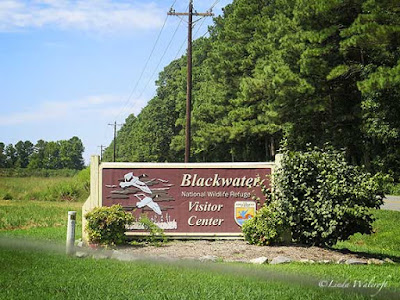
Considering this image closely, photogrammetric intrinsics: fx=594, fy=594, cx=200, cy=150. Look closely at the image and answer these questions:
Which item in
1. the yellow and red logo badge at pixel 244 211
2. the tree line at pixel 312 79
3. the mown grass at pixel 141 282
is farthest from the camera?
the tree line at pixel 312 79

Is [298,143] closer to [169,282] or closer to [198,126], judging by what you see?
[198,126]

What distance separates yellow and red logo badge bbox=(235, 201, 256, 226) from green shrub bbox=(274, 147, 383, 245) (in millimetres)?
911

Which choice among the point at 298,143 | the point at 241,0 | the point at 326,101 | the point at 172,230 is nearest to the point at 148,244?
the point at 172,230

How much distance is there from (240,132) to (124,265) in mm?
40062

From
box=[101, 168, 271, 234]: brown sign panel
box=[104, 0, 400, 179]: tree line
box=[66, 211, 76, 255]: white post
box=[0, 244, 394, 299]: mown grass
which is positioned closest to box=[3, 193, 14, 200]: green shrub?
box=[104, 0, 400, 179]: tree line

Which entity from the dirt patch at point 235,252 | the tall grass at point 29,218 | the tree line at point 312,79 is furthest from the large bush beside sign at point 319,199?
the tall grass at point 29,218

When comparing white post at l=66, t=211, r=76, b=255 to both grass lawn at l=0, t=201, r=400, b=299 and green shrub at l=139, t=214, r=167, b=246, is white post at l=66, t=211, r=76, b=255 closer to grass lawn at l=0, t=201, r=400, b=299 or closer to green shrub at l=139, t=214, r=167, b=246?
grass lawn at l=0, t=201, r=400, b=299

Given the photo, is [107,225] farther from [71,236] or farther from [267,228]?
[267,228]

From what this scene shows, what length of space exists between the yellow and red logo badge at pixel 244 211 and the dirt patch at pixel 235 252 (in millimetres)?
891

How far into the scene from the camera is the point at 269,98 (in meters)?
44.3

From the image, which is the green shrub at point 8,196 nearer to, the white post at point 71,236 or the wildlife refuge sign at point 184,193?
the wildlife refuge sign at point 184,193

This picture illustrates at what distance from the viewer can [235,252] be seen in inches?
505

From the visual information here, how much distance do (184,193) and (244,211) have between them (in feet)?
5.14

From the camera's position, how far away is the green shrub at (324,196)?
12844mm
